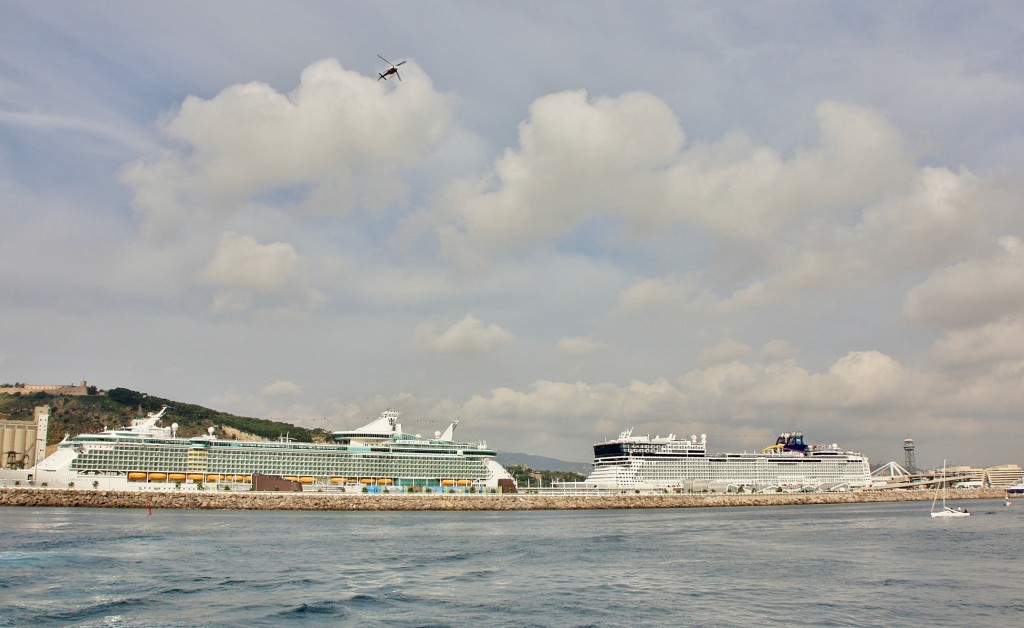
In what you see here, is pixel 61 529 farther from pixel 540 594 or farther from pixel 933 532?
pixel 933 532

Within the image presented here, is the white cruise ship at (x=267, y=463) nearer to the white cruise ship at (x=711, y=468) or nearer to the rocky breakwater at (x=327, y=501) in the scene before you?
the rocky breakwater at (x=327, y=501)

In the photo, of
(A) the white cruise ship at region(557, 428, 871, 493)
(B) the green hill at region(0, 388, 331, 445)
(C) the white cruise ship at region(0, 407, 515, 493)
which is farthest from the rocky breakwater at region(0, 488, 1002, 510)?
(B) the green hill at region(0, 388, 331, 445)

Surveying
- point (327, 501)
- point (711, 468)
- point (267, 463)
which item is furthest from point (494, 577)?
point (711, 468)

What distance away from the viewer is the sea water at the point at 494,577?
84.2 feet

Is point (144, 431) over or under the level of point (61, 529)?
over

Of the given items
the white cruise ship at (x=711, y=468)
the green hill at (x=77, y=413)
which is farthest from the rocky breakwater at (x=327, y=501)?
the green hill at (x=77, y=413)

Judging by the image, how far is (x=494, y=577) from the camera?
34.5 metres

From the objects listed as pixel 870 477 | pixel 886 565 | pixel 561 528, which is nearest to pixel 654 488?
pixel 870 477

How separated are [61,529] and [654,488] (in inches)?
4042

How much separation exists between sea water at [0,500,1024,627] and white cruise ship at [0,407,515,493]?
139 feet

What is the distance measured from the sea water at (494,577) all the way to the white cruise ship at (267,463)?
42.4 metres

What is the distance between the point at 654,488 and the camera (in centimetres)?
13612

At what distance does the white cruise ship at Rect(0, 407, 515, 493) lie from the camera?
319 feet

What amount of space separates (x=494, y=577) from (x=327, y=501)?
62120 millimetres
